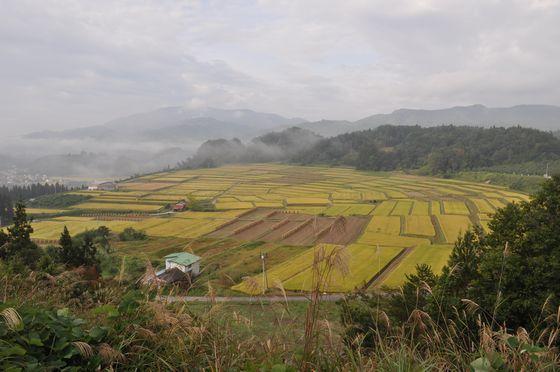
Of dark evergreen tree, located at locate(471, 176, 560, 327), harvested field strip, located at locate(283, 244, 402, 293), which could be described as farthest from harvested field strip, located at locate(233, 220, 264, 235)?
dark evergreen tree, located at locate(471, 176, 560, 327)

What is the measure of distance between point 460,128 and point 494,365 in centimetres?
14993

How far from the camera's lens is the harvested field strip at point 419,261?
82.3ft

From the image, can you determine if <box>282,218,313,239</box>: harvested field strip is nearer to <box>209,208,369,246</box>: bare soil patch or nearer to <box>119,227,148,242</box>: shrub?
<box>209,208,369,246</box>: bare soil patch

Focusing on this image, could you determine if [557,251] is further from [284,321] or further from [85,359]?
[85,359]

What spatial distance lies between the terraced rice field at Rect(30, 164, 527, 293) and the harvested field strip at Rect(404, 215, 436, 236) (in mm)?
104

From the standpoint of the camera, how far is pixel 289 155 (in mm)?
161125

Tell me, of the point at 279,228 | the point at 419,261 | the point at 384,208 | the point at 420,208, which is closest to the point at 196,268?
the point at 279,228

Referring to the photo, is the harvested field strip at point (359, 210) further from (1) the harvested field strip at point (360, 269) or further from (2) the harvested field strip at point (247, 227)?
(1) the harvested field strip at point (360, 269)

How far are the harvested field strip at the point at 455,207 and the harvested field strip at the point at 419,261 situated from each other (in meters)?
17.2

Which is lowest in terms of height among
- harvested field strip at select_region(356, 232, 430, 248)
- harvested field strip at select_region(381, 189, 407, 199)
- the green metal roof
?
harvested field strip at select_region(356, 232, 430, 248)

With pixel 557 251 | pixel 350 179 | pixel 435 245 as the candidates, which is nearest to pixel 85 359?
pixel 557 251

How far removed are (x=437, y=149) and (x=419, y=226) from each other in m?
83.9

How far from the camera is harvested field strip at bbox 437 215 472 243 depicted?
121ft

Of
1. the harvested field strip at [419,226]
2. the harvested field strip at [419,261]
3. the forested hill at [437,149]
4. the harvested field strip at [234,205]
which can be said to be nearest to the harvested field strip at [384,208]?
the harvested field strip at [419,226]
